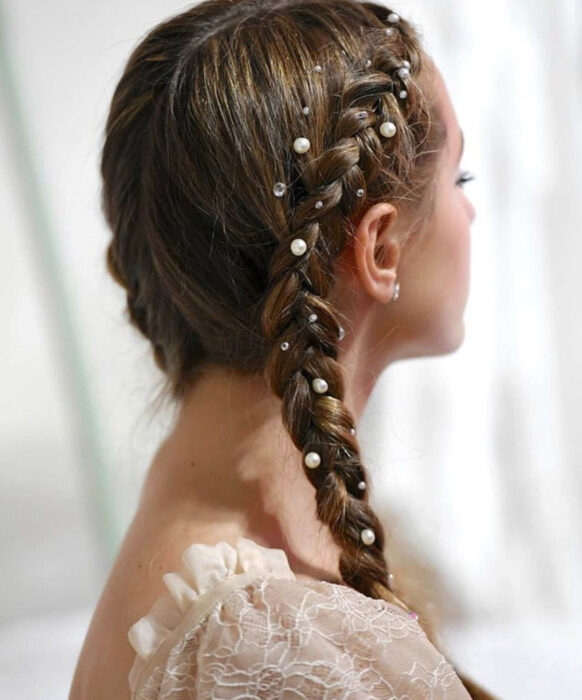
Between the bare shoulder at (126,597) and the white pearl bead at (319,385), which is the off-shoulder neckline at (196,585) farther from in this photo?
the white pearl bead at (319,385)

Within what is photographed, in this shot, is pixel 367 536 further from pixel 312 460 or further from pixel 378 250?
pixel 378 250

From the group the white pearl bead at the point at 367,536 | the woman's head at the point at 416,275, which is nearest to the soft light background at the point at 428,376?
the woman's head at the point at 416,275

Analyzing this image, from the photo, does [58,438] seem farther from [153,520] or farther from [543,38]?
[543,38]

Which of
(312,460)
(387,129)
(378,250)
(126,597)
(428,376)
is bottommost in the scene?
(428,376)

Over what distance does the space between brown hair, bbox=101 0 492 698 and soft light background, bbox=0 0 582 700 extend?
0.58 metres

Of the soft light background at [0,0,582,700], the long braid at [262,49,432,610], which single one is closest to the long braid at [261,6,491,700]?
the long braid at [262,49,432,610]

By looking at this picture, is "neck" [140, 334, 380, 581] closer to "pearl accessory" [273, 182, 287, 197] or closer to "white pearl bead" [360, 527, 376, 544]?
"white pearl bead" [360, 527, 376, 544]

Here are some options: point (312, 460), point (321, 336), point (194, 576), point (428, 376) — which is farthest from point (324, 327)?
point (428, 376)

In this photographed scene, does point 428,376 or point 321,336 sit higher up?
point 321,336

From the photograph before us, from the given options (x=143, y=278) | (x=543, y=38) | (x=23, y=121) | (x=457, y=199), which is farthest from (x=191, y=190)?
(x=543, y=38)

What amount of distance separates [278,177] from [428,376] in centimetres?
111

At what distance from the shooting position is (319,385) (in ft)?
2.81

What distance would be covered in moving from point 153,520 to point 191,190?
1.05 feet

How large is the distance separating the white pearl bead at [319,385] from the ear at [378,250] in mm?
127
